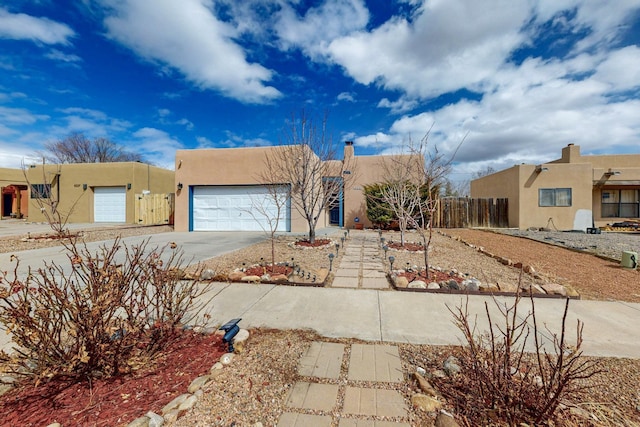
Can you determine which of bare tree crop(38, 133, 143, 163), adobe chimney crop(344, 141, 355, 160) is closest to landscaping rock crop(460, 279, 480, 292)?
adobe chimney crop(344, 141, 355, 160)

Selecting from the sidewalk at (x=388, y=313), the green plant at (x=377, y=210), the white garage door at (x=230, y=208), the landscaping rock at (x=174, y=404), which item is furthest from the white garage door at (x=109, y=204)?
the landscaping rock at (x=174, y=404)

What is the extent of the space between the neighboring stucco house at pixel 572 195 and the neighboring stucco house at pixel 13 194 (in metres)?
35.8

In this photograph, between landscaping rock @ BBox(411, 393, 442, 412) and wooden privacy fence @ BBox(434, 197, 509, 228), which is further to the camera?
wooden privacy fence @ BBox(434, 197, 509, 228)

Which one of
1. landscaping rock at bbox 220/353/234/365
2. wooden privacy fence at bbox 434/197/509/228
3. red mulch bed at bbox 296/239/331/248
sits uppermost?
wooden privacy fence at bbox 434/197/509/228

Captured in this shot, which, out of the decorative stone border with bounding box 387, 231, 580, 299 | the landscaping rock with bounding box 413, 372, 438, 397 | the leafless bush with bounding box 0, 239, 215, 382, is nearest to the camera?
the leafless bush with bounding box 0, 239, 215, 382

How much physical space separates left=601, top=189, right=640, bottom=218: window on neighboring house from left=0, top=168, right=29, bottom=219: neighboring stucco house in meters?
40.6

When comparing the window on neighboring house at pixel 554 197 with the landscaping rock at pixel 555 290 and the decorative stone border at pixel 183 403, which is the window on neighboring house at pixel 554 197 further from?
the decorative stone border at pixel 183 403

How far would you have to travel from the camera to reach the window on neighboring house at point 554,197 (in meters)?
14.9

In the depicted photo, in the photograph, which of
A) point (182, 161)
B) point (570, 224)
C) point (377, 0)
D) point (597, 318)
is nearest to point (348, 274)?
point (597, 318)

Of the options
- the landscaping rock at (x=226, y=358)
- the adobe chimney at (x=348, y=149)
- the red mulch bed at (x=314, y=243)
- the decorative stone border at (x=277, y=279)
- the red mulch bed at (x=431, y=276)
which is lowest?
the landscaping rock at (x=226, y=358)

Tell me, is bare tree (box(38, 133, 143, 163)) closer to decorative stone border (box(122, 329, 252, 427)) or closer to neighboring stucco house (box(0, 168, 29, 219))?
neighboring stucco house (box(0, 168, 29, 219))

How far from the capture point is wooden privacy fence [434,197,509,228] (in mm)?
16219

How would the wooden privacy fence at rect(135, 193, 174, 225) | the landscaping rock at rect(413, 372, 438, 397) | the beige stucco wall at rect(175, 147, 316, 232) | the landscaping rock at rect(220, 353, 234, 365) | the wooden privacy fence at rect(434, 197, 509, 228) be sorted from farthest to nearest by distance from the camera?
the wooden privacy fence at rect(135, 193, 174, 225), the wooden privacy fence at rect(434, 197, 509, 228), the beige stucco wall at rect(175, 147, 316, 232), the landscaping rock at rect(220, 353, 234, 365), the landscaping rock at rect(413, 372, 438, 397)

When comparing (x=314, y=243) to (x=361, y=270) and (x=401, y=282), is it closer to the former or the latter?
(x=361, y=270)
